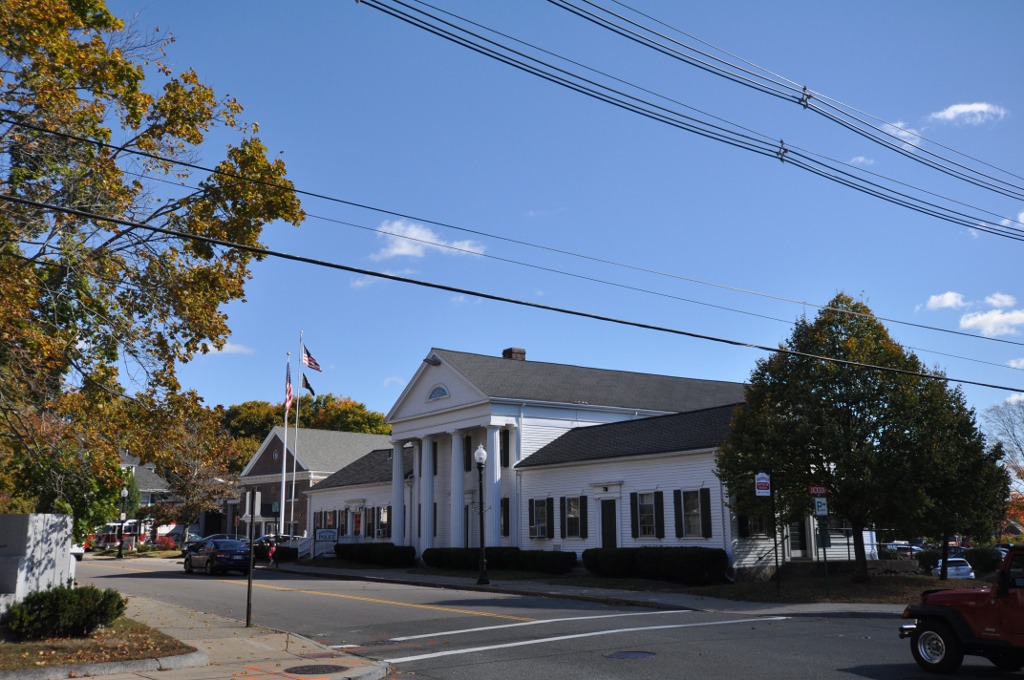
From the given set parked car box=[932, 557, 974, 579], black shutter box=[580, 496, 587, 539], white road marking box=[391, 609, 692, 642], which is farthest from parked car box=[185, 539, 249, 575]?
parked car box=[932, 557, 974, 579]

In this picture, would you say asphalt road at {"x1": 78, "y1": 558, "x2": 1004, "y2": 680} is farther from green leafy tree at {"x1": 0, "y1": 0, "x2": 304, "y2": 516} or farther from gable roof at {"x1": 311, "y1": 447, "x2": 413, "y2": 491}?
gable roof at {"x1": 311, "y1": 447, "x2": 413, "y2": 491}

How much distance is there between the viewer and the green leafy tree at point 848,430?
2397cm

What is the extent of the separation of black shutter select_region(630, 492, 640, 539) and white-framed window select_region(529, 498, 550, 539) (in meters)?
5.46

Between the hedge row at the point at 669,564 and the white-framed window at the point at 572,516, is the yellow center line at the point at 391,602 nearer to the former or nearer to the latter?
the hedge row at the point at 669,564

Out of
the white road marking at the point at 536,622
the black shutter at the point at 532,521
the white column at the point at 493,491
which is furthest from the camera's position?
the white column at the point at 493,491

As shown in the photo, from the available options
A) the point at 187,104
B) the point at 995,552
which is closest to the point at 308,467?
the point at 995,552

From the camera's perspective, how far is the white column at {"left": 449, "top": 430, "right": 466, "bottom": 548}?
42656 mm

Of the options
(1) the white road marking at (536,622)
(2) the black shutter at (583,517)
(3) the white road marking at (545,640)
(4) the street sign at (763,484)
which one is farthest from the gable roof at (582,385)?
(3) the white road marking at (545,640)

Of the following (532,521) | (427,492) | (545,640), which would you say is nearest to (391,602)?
(545,640)

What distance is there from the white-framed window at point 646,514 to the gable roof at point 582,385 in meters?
9.55

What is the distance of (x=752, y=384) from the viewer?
2727cm

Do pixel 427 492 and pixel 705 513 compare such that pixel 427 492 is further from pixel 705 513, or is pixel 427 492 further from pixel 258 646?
pixel 258 646

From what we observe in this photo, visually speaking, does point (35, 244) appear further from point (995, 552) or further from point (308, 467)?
point (308, 467)

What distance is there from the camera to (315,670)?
12.5 m
